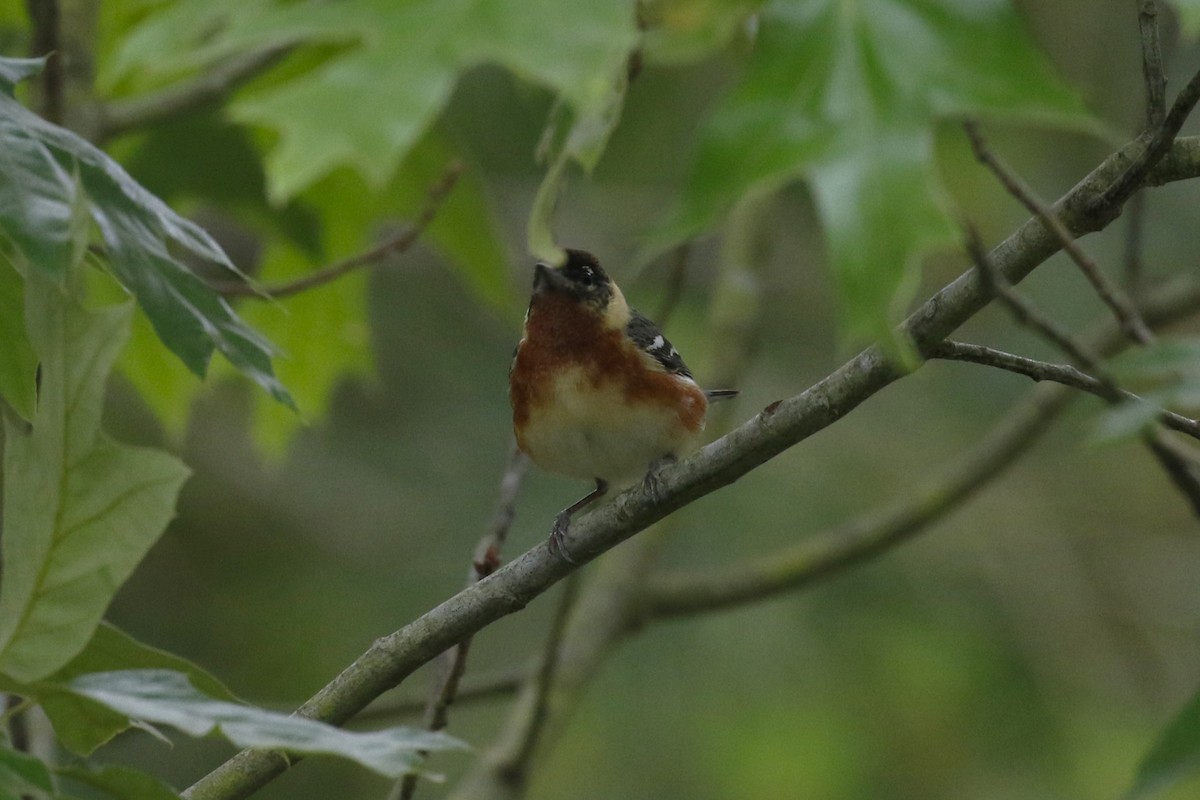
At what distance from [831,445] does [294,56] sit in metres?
5.44

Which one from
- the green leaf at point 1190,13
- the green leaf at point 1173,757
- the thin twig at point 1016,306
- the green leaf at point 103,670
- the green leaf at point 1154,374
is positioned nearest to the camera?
the green leaf at point 1154,374

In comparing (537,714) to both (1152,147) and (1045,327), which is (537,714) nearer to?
(1045,327)

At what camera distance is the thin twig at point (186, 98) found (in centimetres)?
430

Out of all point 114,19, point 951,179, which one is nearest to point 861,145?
point 114,19

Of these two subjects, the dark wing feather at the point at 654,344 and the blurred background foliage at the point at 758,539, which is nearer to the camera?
the dark wing feather at the point at 654,344

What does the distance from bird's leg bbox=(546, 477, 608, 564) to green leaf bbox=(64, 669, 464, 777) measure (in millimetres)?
791

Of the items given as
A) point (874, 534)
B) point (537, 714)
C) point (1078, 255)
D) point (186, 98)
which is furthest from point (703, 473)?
point (874, 534)

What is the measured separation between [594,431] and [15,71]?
2376 millimetres

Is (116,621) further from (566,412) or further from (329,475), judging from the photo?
(566,412)

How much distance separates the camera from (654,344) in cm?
462

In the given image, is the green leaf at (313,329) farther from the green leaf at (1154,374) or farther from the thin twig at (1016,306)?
the green leaf at (1154,374)

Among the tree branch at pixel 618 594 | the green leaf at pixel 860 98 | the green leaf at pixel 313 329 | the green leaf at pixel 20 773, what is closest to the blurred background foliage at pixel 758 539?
the tree branch at pixel 618 594

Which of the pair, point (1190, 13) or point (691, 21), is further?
point (691, 21)

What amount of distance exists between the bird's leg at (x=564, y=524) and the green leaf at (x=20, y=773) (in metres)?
1.15
